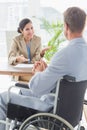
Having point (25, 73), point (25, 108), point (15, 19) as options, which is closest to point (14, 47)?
point (25, 73)

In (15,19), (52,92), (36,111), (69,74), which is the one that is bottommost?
(36,111)

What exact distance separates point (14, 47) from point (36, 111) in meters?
1.27

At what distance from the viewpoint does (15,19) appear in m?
4.63

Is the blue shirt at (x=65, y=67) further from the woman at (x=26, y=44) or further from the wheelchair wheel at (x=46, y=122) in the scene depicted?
the woman at (x=26, y=44)

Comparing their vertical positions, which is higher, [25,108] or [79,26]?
[79,26]

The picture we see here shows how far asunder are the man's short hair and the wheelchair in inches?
13.4

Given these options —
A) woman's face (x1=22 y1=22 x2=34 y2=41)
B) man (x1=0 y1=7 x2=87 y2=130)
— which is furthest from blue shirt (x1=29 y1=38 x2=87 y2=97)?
woman's face (x1=22 y1=22 x2=34 y2=41)

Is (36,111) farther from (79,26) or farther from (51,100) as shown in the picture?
(79,26)

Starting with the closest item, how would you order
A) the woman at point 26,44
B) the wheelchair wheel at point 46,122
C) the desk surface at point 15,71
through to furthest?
the wheelchair wheel at point 46,122
the desk surface at point 15,71
the woman at point 26,44

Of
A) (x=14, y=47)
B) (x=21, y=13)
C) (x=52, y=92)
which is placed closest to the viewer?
(x=52, y=92)

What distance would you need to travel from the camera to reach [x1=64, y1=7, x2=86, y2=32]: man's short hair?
5.46 ft

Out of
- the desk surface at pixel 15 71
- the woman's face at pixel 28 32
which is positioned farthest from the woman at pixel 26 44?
the desk surface at pixel 15 71

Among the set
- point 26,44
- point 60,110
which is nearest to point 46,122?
point 60,110

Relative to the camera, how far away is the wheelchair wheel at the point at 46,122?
1.61m
